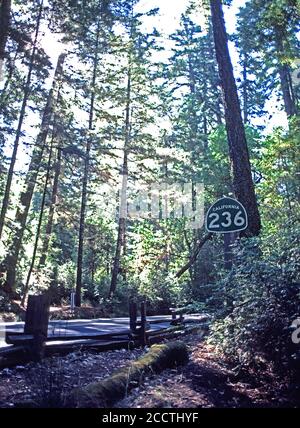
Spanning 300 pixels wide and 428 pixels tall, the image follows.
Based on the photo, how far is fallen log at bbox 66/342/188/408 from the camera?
4.62 meters

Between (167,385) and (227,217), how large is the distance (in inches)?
133

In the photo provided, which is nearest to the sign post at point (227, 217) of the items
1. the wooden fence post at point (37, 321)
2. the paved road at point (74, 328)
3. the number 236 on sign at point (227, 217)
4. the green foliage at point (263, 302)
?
the number 236 on sign at point (227, 217)

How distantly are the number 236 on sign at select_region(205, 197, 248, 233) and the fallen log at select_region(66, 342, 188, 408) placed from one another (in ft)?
7.29

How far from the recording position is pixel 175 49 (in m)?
34.9

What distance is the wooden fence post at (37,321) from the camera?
7.08 meters

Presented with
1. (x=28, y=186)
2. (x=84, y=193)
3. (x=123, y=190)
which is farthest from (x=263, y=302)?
(x=123, y=190)

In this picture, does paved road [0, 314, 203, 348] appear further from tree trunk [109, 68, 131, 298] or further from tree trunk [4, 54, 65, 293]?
tree trunk [109, 68, 131, 298]

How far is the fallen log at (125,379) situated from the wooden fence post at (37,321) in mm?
1707

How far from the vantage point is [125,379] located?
18.0 feet

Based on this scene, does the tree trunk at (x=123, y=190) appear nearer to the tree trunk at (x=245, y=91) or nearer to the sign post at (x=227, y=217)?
the tree trunk at (x=245, y=91)

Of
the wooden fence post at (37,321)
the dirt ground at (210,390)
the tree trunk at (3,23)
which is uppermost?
the tree trunk at (3,23)

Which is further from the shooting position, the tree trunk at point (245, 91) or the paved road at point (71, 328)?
the tree trunk at point (245, 91)

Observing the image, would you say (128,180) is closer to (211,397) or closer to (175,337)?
(175,337)
